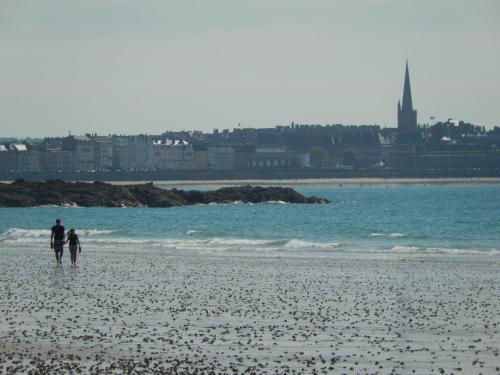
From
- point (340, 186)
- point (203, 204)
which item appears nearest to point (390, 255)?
point (203, 204)

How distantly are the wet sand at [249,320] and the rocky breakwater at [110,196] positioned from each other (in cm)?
5794

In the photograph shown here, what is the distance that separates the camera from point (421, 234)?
4906 cm

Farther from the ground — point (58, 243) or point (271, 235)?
point (58, 243)

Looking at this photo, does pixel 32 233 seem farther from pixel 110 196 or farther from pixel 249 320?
pixel 110 196

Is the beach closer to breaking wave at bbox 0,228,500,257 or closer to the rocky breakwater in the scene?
breaking wave at bbox 0,228,500,257

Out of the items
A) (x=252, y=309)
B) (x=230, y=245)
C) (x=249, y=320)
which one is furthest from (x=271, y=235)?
(x=249, y=320)

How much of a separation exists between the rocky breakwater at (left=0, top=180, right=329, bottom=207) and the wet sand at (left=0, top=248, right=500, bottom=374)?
5794 cm

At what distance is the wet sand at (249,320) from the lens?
15.4 metres

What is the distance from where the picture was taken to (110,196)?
297 feet

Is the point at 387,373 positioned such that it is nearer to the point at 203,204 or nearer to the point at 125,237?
the point at 125,237

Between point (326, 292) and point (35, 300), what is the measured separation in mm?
5820

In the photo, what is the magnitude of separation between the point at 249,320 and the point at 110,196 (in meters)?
72.1

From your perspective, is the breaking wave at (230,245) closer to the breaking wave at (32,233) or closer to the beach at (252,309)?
the breaking wave at (32,233)

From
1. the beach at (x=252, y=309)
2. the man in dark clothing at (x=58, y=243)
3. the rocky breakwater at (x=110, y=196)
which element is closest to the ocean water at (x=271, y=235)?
the beach at (x=252, y=309)
